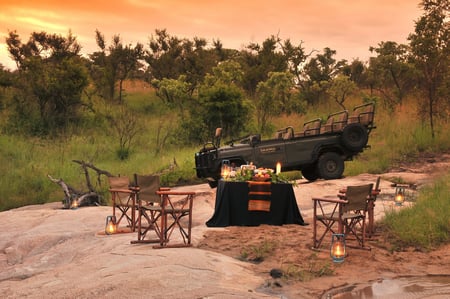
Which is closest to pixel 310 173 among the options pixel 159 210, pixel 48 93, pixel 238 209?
pixel 238 209

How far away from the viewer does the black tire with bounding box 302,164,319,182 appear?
624 inches

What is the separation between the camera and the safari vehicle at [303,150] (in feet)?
47.4

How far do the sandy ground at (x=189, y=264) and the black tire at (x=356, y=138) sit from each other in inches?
155

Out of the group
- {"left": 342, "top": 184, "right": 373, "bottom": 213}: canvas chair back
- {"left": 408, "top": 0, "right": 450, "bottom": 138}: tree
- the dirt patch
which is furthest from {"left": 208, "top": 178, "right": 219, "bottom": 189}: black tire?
{"left": 408, "top": 0, "right": 450, "bottom": 138}: tree

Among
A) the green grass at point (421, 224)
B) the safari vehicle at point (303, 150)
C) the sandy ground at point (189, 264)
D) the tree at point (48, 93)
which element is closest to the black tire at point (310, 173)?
the safari vehicle at point (303, 150)

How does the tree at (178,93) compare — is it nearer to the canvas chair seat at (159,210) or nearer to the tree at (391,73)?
the tree at (391,73)

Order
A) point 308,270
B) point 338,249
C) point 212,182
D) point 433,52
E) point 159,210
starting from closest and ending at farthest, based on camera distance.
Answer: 1. point 308,270
2. point 338,249
3. point 159,210
4. point 212,182
5. point 433,52

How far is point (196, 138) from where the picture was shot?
83.4 ft

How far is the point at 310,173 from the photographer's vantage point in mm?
16344

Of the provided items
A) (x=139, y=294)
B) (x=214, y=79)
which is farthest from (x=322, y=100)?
(x=139, y=294)

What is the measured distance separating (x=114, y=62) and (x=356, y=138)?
74.1ft

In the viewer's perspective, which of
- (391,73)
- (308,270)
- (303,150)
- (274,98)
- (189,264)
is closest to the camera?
(189,264)

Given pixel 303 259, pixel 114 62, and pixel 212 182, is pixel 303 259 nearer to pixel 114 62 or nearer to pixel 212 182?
pixel 212 182

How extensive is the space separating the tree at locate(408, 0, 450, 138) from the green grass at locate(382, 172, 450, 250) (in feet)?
40.8
